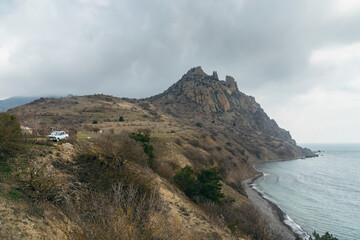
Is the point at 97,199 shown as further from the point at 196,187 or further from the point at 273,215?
the point at 273,215

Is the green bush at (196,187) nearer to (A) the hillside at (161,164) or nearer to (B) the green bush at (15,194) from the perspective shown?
(A) the hillside at (161,164)

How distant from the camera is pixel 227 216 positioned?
72.1 feet

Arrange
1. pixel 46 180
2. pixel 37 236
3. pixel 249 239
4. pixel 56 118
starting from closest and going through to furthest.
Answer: pixel 37 236, pixel 46 180, pixel 249 239, pixel 56 118

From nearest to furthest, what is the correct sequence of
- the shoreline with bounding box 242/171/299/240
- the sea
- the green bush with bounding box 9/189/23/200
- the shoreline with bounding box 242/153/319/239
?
1. the green bush with bounding box 9/189/23/200
2. the shoreline with bounding box 242/171/299/240
3. the shoreline with bounding box 242/153/319/239
4. the sea

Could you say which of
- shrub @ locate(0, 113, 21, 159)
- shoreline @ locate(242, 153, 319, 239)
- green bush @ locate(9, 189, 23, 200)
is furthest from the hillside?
shrub @ locate(0, 113, 21, 159)

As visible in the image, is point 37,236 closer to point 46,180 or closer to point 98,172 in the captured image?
point 46,180

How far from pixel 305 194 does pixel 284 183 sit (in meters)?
10.7

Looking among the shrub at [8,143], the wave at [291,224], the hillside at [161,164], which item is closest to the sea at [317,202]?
the wave at [291,224]

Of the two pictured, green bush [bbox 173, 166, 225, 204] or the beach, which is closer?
green bush [bbox 173, 166, 225, 204]

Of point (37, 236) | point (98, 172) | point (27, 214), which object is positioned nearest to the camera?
point (37, 236)

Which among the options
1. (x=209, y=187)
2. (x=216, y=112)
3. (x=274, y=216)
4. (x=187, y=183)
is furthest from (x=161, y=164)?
(x=216, y=112)

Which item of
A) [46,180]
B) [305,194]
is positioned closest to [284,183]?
[305,194]

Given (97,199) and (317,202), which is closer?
(97,199)

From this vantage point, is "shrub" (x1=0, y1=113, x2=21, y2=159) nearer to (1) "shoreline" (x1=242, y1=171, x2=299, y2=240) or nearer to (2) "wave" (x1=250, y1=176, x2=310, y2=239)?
A: (1) "shoreline" (x1=242, y1=171, x2=299, y2=240)
